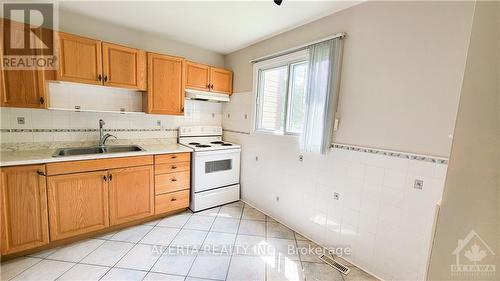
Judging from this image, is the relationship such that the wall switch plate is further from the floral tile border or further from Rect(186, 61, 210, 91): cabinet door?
Rect(186, 61, 210, 91): cabinet door

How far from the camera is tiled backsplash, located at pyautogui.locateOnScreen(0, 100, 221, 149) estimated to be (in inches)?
83.0

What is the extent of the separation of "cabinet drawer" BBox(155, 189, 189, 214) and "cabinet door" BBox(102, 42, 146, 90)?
1.44m

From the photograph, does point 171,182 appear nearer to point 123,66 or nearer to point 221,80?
point 123,66

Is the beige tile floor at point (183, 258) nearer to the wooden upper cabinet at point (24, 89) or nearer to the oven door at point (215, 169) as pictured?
the oven door at point (215, 169)

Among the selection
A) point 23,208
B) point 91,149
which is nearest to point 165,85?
point 91,149

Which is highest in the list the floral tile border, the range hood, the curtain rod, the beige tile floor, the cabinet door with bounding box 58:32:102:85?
the curtain rod

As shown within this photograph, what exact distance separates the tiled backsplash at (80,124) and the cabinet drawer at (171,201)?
925 millimetres

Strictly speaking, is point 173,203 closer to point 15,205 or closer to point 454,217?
point 15,205

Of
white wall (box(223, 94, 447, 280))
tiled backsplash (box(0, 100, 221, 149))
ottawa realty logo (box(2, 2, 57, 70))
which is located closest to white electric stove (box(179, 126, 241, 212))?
tiled backsplash (box(0, 100, 221, 149))

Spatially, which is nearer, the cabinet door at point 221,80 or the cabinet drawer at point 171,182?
the cabinet drawer at point 171,182

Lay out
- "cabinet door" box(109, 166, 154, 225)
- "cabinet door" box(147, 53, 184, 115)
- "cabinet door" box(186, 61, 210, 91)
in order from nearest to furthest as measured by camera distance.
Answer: "cabinet door" box(109, 166, 154, 225)
"cabinet door" box(147, 53, 184, 115)
"cabinet door" box(186, 61, 210, 91)

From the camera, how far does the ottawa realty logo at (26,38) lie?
1.86 meters

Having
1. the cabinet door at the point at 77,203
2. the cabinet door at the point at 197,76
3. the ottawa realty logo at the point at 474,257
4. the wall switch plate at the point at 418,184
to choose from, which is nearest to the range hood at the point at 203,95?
the cabinet door at the point at 197,76

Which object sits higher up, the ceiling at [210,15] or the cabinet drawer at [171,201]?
the ceiling at [210,15]
